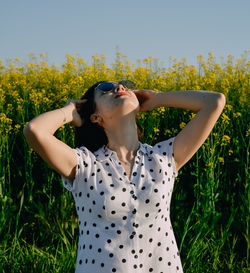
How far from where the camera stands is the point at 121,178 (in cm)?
174

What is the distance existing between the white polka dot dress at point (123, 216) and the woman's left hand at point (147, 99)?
310 mm

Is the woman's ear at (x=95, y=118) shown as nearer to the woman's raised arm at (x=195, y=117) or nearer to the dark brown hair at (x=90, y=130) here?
the dark brown hair at (x=90, y=130)

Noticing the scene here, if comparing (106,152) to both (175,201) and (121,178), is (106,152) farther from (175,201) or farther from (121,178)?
(175,201)

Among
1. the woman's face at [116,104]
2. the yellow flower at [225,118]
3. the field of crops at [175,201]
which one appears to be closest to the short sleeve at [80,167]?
the woman's face at [116,104]

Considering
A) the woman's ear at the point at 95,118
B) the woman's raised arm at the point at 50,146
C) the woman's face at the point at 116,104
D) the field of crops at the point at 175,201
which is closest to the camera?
the woman's raised arm at the point at 50,146

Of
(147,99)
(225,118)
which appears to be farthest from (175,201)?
(147,99)

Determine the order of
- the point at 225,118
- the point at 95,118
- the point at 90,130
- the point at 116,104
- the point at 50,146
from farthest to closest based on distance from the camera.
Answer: the point at 225,118 → the point at 90,130 → the point at 95,118 → the point at 116,104 → the point at 50,146

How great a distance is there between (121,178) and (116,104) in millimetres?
294

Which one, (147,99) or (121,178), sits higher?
(147,99)

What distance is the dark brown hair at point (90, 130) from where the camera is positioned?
2000 mm

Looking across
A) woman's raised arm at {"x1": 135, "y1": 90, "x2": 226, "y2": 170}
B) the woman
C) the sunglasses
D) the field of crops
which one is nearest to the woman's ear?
the woman

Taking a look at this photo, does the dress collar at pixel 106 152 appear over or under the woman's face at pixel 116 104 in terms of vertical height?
under

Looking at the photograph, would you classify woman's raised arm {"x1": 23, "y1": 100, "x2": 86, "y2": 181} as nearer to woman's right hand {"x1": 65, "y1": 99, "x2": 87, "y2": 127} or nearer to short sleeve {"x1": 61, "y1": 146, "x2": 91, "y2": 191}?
Answer: short sleeve {"x1": 61, "y1": 146, "x2": 91, "y2": 191}

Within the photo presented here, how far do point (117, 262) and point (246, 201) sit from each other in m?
1.88
